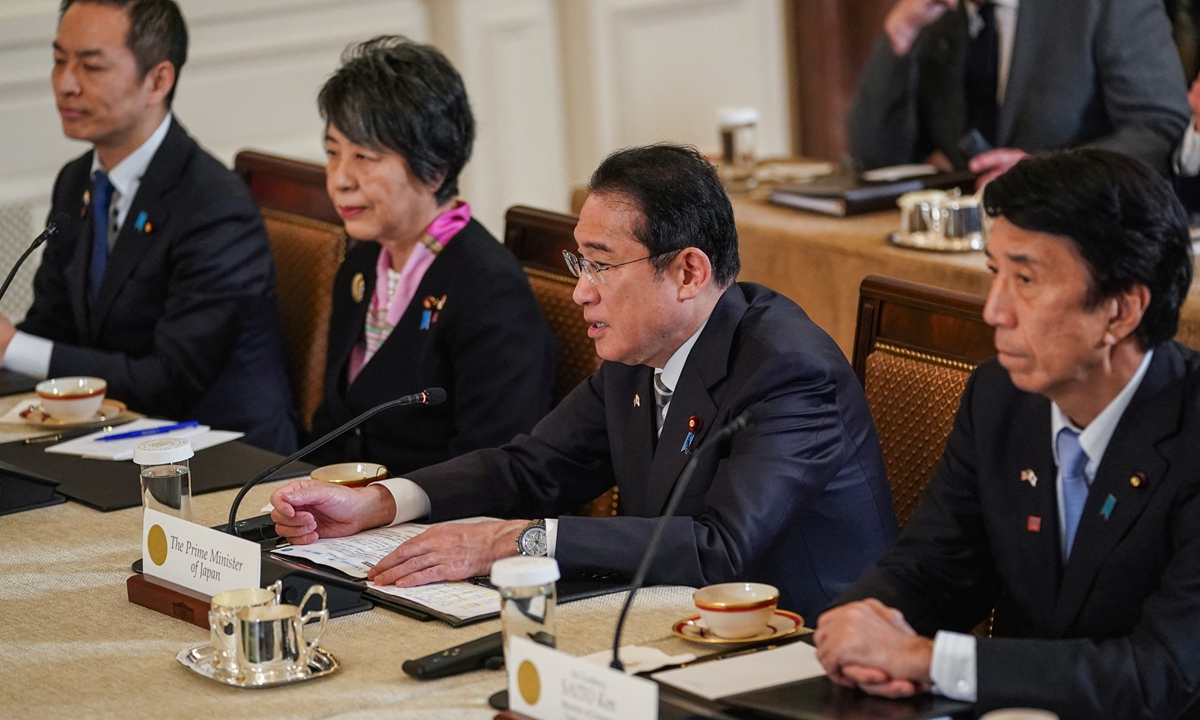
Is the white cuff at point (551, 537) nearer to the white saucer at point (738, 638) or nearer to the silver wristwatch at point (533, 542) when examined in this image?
the silver wristwatch at point (533, 542)

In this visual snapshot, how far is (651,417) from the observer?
7.09 feet

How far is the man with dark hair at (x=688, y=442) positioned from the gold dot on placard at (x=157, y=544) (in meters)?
0.17

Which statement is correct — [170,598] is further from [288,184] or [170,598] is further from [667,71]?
[667,71]

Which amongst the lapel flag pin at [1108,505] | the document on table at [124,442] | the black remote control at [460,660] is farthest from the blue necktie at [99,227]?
the lapel flag pin at [1108,505]

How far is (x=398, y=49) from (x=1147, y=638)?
1.77 meters

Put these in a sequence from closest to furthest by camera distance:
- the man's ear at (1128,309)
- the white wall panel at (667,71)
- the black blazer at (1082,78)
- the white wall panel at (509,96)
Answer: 1. the man's ear at (1128,309)
2. the black blazer at (1082,78)
3. the white wall panel at (509,96)
4. the white wall panel at (667,71)

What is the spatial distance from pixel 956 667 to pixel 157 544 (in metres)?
0.94

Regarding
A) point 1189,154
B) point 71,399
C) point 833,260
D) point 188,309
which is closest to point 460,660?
point 71,399

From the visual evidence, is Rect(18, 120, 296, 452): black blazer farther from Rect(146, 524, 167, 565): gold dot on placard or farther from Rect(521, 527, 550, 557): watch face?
Rect(521, 527, 550, 557): watch face

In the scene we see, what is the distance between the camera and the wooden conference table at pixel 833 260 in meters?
3.23

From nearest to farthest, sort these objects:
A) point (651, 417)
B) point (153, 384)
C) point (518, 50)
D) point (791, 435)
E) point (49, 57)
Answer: point (791, 435) → point (651, 417) → point (153, 384) → point (49, 57) → point (518, 50)

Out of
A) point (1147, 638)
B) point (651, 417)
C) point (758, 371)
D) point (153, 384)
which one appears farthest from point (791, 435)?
point (153, 384)

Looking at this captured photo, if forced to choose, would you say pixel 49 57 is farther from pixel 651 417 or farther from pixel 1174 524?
pixel 1174 524

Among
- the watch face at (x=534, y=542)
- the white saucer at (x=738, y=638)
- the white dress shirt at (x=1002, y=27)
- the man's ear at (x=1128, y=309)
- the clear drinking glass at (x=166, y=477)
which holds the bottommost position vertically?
the white saucer at (x=738, y=638)
